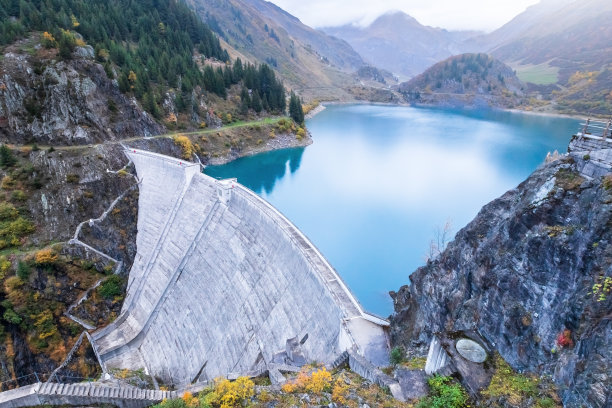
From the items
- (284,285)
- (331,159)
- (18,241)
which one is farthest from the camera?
(331,159)

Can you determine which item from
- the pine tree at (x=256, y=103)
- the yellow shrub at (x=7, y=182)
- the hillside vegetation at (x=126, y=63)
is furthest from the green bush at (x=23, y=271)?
the pine tree at (x=256, y=103)

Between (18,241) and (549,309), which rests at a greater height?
(549,309)

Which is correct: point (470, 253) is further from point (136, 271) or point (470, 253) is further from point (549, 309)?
point (136, 271)

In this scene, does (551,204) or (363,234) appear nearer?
(551,204)

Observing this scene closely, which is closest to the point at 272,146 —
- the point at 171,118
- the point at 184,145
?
the point at 184,145

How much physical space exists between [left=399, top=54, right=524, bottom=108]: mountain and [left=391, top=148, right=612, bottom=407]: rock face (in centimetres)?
13431

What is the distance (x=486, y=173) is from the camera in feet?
163

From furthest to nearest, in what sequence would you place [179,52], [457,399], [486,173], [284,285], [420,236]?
[179,52]
[486,173]
[420,236]
[284,285]
[457,399]

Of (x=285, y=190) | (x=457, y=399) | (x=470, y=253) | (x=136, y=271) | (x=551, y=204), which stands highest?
(x=551, y=204)

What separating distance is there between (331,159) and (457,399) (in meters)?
51.7

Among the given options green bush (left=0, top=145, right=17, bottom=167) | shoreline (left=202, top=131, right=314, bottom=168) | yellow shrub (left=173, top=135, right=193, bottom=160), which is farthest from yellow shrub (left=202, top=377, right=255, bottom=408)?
shoreline (left=202, top=131, right=314, bottom=168)

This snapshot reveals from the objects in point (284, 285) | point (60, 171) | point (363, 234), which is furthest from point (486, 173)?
point (60, 171)

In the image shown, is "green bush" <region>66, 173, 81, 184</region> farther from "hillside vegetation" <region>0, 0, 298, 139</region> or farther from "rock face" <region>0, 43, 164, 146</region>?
"hillside vegetation" <region>0, 0, 298, 139</region>

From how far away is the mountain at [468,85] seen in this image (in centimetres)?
13088
